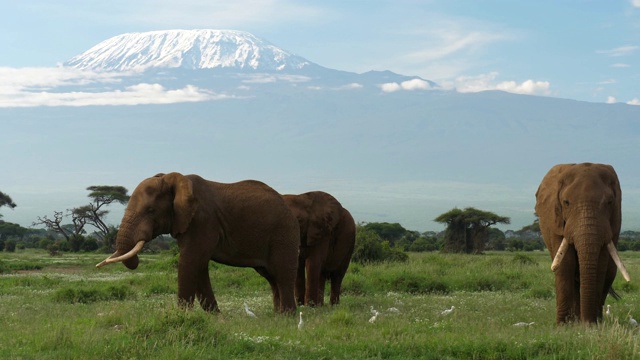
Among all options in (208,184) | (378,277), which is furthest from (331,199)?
(378,277)

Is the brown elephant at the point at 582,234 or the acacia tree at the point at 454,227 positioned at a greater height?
the brown elephant at the point at 582,234

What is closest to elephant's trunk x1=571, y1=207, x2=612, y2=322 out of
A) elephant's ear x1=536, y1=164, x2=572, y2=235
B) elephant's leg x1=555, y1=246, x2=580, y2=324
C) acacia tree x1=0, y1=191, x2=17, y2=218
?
elephant's leg x1=555, y1=246, x2=580, y2=324

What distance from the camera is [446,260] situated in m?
30.4

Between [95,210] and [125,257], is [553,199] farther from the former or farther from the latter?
[95,210]

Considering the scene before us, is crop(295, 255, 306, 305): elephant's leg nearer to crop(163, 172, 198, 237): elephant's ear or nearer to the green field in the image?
the green field

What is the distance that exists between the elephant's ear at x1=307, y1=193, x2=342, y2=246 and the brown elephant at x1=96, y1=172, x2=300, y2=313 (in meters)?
1.37

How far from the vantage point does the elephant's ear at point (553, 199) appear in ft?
47.7

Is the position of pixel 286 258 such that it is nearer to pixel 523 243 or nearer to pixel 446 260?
pixel 446 260

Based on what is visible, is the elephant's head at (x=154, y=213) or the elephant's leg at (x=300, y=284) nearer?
the elephant's head at (x=154, y=213)

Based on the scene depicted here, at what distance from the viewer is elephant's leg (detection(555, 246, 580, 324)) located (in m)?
14.4

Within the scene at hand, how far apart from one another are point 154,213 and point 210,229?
1.02m

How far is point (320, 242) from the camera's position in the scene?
59.6 feet

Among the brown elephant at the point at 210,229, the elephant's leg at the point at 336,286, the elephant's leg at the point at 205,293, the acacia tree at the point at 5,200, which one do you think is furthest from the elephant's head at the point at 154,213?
the acacia tree at the point at 5,200

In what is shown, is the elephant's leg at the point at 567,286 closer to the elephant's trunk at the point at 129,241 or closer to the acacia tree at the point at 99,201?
the elephant's trunk at the point at 129,241
